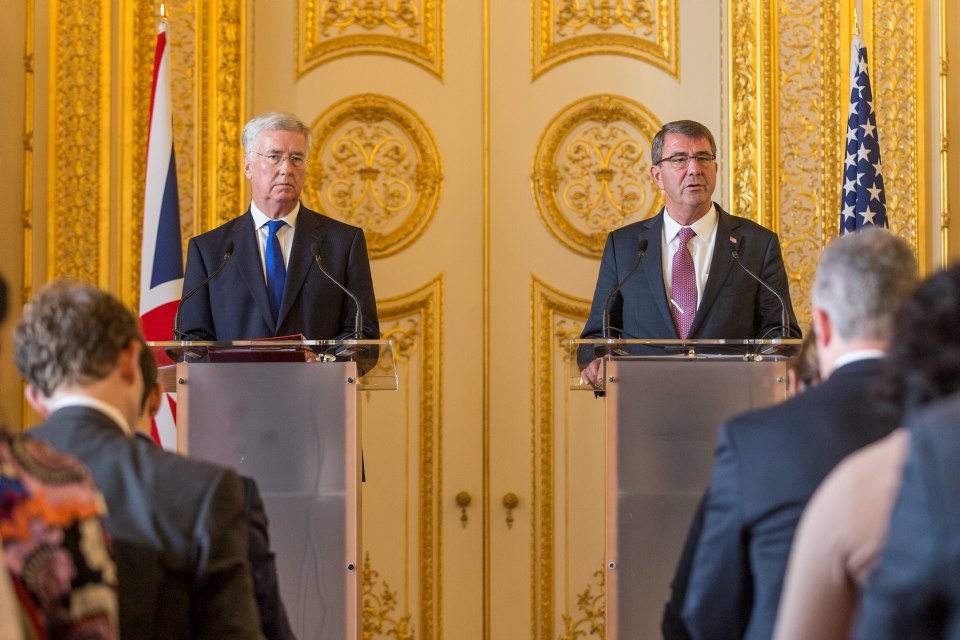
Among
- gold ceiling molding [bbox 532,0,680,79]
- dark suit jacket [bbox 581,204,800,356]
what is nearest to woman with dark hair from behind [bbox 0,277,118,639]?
dark suit jacket [bbox 581,204,800,356]

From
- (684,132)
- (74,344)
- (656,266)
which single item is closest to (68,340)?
(74,344)

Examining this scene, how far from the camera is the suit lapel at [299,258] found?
414cm

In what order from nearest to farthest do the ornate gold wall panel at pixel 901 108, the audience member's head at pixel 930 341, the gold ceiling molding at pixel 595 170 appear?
the audience member's head at pixel 930 341, the ornate gold wall panel at pixel 901 108, the gold ceiling molding at pixel 595 170

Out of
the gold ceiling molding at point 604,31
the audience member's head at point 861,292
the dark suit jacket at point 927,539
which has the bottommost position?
the dark suit jacket at point 927,539

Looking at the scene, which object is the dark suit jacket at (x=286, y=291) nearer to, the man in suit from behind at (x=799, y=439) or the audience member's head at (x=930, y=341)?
the man in suit from behind at (x=799, y=439)

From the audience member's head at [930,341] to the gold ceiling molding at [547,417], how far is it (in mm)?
4047

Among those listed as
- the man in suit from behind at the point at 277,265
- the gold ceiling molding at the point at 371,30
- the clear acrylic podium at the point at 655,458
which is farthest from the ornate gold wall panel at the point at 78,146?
the clear acrylic podium at the point at 655,458

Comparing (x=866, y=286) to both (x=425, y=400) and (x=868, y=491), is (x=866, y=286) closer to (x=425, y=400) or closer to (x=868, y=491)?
(x=868, y=491)

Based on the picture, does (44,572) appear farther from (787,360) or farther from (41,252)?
(41,252)

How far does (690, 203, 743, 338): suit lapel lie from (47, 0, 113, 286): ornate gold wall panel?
2.37 m

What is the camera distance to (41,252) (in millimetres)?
5199

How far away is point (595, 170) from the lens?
571cm

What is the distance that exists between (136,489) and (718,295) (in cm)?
240

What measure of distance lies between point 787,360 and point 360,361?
1067 mm
